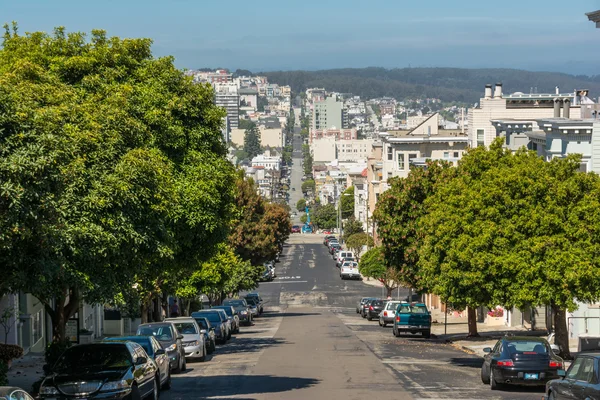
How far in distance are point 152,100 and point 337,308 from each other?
51557mm

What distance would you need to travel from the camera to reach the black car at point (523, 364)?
82.3ft

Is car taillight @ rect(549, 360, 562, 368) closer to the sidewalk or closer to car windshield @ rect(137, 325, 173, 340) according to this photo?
car windshield @ rect(137, 325, 173, 340)

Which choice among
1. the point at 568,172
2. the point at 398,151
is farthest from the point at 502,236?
the point at 398,151

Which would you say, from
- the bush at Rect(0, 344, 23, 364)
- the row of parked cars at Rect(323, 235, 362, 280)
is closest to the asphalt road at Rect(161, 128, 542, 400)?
the bush at Rect(0, 344, 23, 364)

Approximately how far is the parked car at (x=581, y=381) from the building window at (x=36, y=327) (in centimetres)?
2724

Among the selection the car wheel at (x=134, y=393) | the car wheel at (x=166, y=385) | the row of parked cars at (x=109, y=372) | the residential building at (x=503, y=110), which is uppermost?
the residential building at (x=503, y=110)

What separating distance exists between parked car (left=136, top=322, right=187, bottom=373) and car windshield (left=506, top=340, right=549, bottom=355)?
31.8 ft

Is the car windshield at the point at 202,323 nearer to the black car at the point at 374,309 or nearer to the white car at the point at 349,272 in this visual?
the black car at the point at 374,309

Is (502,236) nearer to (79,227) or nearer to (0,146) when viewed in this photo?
(79,227)

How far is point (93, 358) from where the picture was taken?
21.6 meters

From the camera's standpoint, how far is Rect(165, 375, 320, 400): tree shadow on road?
24578mm

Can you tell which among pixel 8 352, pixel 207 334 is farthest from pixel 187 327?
pixel 8 352

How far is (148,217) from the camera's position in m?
24.6

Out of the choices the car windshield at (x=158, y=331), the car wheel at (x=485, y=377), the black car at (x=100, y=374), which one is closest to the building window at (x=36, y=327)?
the car windshield at (x=158, y=331)
